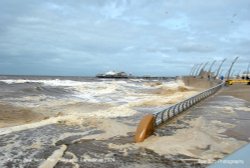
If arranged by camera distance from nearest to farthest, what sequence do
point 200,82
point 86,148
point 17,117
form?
point 86,148
point 17,117
point 200,82

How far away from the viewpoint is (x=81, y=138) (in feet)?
38.1

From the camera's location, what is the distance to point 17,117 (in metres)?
18.5

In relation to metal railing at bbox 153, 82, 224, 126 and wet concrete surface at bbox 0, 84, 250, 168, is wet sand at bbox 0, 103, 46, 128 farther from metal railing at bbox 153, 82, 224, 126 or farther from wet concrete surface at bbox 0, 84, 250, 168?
metal railing at bbox 153, 82, 224, 126

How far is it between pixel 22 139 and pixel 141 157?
176 inches

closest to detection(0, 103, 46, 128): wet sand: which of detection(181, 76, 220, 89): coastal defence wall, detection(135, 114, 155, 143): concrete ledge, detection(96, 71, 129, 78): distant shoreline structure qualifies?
detection(135, 114, 155, 143): concrete ledge

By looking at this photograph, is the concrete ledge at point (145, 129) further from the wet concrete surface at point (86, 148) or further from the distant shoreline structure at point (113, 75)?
the distant shoreline structure at point (113, 75)

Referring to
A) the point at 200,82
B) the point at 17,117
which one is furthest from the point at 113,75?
the point at 17,117

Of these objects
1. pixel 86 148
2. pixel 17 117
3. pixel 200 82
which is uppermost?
pixel 200 82

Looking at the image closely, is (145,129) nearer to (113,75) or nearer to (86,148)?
(86,148)

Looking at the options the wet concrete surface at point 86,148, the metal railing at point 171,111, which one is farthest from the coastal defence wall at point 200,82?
the wet concrete surface at point 86,148

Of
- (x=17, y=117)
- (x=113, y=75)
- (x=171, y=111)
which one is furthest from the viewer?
(x=113, y=75)

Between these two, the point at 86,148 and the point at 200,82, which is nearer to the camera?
the point at 86,148

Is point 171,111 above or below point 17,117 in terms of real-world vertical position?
above

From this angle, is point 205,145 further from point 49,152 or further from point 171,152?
point 49,152
